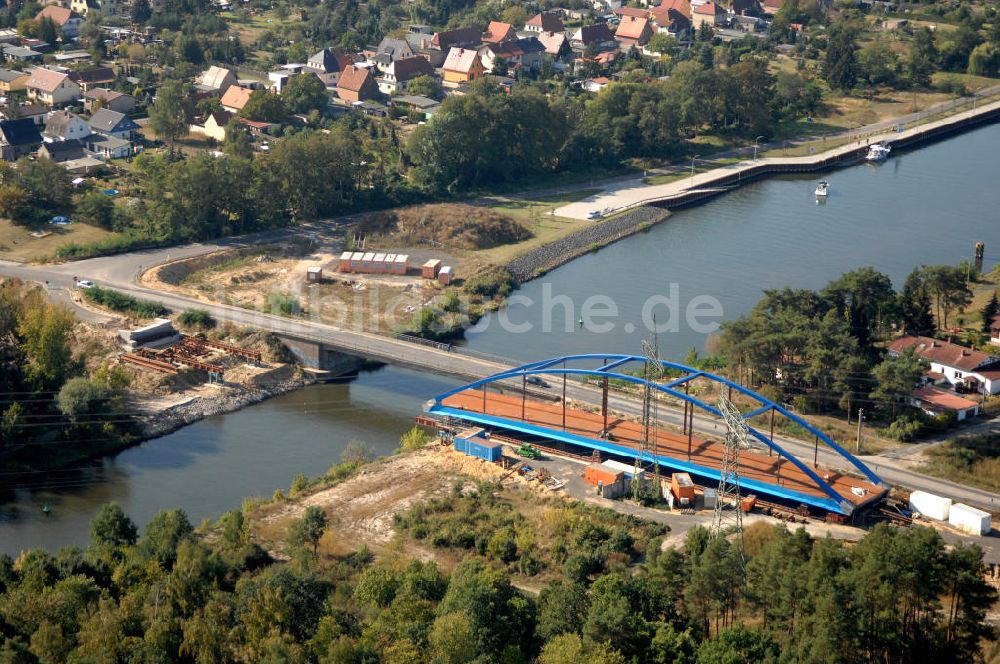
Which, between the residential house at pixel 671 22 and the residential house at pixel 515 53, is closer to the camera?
the residential house at pixel 515 53

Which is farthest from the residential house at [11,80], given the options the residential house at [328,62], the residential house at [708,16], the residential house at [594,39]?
the residential house at [708,16]

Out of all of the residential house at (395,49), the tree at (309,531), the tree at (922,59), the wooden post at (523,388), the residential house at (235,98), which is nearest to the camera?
the tree at (309,531)

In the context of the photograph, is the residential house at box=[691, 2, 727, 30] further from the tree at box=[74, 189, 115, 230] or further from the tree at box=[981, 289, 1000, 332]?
the tree at box=[74, 189, 115, 230]

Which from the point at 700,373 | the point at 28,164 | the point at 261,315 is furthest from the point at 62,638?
the point at 28,164

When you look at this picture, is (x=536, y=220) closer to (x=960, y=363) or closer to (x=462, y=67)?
(x=462, y=67)

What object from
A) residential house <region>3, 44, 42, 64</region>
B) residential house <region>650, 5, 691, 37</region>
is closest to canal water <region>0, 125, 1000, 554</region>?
residential house <region>650, 5, 691, 37</region>

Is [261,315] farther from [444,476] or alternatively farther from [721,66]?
[721,66]

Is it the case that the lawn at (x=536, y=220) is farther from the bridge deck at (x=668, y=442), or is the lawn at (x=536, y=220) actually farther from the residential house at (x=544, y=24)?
the residential house at (x=544, y=24)
